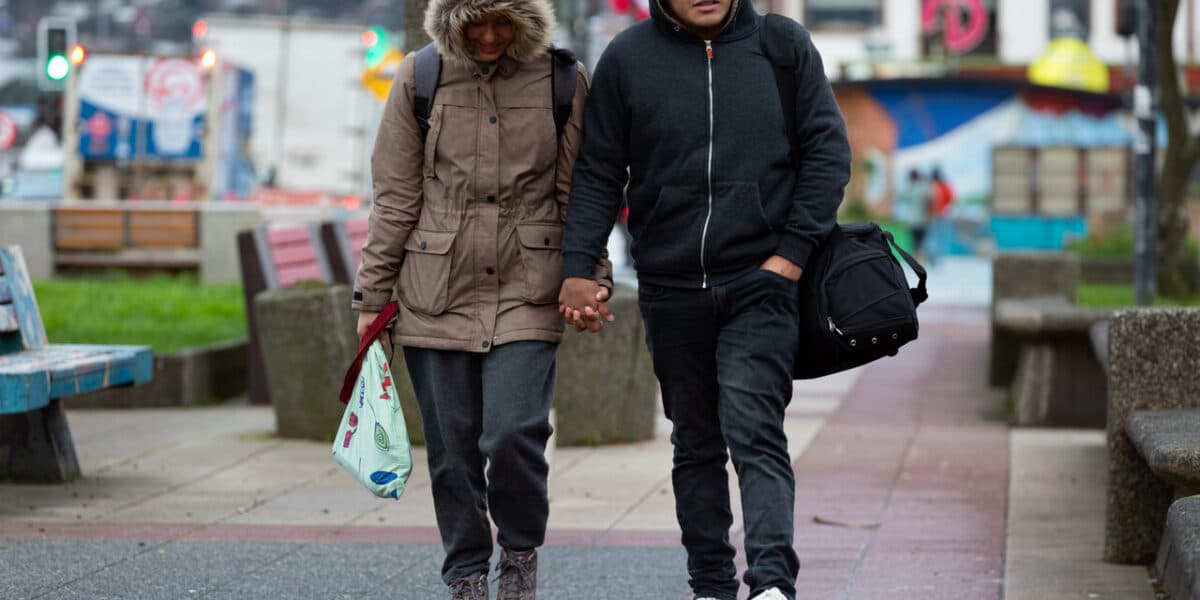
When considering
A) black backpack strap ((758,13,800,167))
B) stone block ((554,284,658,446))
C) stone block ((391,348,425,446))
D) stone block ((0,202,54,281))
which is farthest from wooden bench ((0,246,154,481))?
stone block ((0,202,54,281))

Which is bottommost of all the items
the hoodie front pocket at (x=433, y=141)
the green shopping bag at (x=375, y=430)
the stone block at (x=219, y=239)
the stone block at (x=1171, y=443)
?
the stone block at (x=219, y=239)

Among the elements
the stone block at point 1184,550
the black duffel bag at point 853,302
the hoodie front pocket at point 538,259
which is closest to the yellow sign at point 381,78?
the hoodie front pocket at point 538,259

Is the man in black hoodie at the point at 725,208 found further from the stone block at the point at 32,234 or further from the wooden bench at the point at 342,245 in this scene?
the stone block at the point at 32,234

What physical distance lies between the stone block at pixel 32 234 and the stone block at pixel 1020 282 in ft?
31.9

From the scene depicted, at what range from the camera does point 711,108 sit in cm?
486

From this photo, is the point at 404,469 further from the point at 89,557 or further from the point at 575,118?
the point at 89,557

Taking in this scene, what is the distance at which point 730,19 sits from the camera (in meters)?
4.89

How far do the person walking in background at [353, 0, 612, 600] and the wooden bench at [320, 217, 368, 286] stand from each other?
6764 mm

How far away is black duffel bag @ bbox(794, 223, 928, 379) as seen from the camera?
4.83 metres

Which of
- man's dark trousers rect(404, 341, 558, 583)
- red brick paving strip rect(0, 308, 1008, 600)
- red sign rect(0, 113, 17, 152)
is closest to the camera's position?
man's dark trousers rect(404, 341, 558, 583)

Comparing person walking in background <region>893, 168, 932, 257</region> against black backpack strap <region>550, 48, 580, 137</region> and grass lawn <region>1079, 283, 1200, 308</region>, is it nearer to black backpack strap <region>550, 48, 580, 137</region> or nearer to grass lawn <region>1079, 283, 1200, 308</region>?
grass lawn <region>1079, 283, 1200, 308</region>

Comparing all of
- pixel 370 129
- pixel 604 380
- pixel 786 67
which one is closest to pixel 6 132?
pixel 370 129

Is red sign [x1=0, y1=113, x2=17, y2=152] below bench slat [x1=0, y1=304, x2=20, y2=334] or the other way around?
below

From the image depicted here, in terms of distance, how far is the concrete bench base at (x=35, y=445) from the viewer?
26.7 feet
